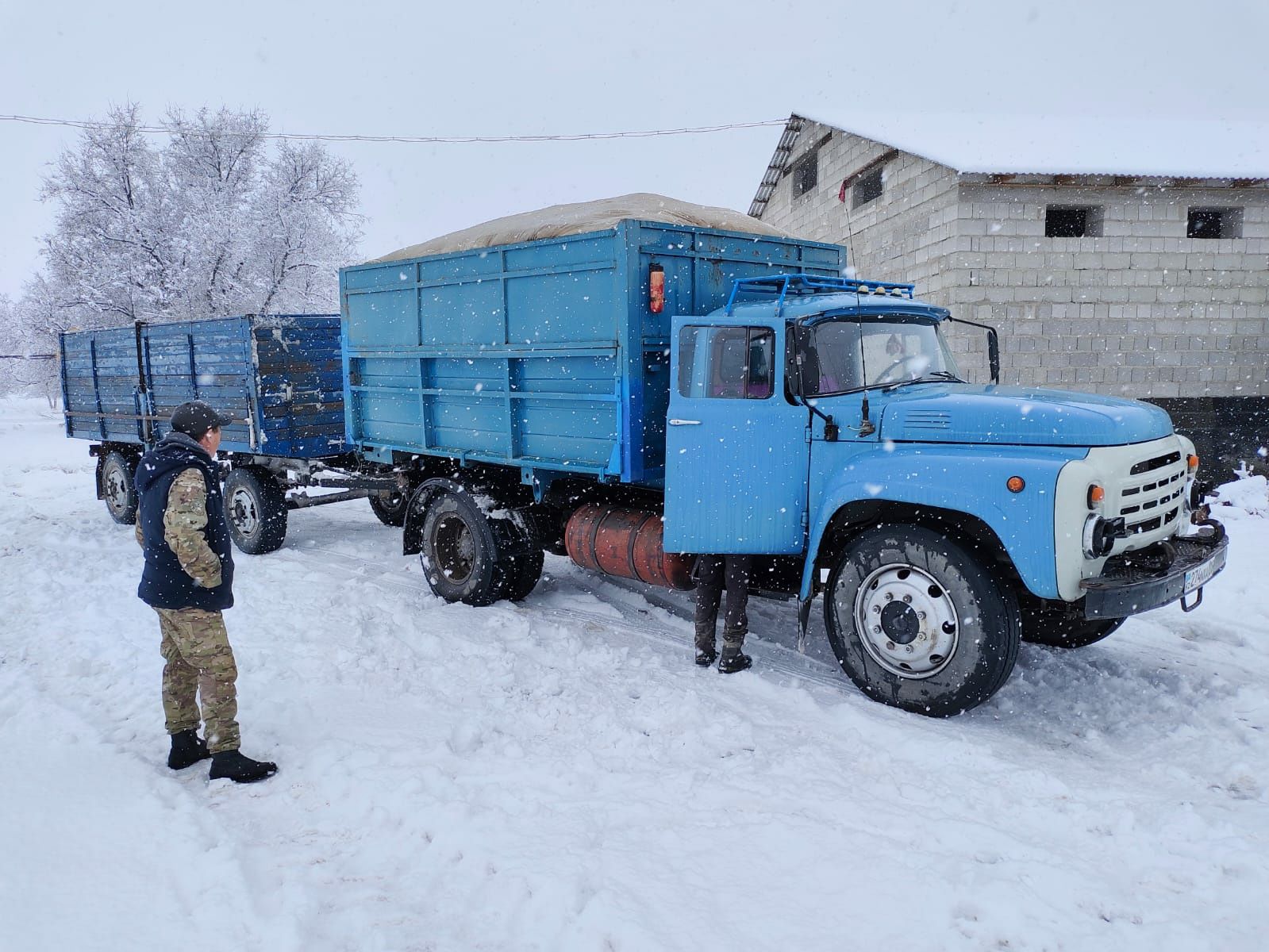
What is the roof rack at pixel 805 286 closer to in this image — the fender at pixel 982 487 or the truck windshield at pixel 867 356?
the truck windshield at pixel 867 356

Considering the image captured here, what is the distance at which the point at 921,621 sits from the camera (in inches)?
180

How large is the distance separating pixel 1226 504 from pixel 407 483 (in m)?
10.2

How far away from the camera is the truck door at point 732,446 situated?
509cm

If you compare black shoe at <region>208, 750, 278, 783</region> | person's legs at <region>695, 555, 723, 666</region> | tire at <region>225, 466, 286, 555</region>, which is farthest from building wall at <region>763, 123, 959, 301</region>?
black shoe at <region>208, 750, 278, 783</region>

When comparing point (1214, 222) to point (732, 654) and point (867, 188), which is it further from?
point (732, 654)

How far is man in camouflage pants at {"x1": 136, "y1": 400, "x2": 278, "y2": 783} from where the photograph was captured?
13.0ft

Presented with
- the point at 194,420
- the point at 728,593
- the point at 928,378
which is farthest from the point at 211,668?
the point at 928,378

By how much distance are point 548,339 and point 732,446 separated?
1.77 meters

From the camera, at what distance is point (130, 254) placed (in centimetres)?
2550

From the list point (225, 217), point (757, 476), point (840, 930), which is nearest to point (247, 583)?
point (757, 476)

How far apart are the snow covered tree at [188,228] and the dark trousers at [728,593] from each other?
22060 millimetres

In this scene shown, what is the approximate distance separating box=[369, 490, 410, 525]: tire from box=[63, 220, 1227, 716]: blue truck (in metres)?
2.67

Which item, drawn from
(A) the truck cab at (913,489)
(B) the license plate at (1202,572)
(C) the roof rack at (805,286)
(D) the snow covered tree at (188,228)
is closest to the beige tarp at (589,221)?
(C) the roof rack at (805,286)

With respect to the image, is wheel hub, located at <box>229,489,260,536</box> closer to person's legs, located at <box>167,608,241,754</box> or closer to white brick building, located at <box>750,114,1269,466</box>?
person's legs, located at <box>167,608,241,754</box>
